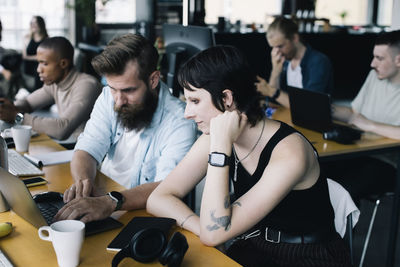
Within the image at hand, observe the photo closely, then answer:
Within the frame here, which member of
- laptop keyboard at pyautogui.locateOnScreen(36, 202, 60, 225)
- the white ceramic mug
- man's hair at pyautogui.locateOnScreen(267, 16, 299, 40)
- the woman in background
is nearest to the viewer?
laptop keyboard at pyautogui.locateOnScreen(36, 202, 60, 225)

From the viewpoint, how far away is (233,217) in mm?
A: 1424

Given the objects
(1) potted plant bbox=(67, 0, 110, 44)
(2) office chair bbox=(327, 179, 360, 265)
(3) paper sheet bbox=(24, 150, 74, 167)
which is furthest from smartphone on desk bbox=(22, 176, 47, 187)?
(1) potted plant bbox=(67, 0, 110, 44)

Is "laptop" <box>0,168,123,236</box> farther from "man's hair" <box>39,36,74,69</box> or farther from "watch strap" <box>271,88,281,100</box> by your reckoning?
"watch strap" <box>271,88,281,100</box>

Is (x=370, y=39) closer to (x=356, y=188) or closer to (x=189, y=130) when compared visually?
(x=356, y=188)

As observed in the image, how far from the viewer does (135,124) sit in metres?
2.04

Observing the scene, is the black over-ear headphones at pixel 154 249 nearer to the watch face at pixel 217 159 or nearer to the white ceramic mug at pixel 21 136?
the watch face at pixel 217 159

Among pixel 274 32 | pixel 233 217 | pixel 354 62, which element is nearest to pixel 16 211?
pixel 233 217

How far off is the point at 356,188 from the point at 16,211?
6.12 ft

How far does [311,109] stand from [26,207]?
72.0 inches

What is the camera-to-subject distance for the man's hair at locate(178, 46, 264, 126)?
1.53m

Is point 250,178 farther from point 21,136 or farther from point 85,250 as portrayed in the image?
point 21,136

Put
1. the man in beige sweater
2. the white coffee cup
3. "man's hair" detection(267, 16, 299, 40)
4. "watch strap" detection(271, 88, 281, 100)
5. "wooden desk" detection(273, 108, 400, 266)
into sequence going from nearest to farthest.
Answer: the white coffee cup
"wooden desk" detection(273, 108, 400, 266)
the man in beige sweater
"watch strap" detection(271, 88, 281, 100)
"man's hair" detection(267, 16, 299, 40)

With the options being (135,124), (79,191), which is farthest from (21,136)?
(79,191)

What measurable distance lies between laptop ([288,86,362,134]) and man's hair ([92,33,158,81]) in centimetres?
104
